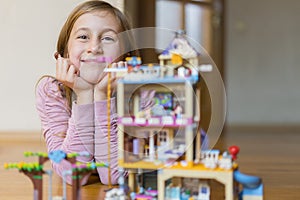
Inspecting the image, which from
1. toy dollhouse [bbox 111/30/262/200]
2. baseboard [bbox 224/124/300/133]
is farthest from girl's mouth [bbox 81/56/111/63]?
baseboard [bbox 224/124/300/133]

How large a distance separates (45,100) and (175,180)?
49cm

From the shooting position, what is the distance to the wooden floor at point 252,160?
1050mm

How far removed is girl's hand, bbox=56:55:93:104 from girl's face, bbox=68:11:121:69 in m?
0.03

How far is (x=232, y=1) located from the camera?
8.94 ft

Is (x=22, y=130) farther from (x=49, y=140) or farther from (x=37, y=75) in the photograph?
(x=49, y=140)

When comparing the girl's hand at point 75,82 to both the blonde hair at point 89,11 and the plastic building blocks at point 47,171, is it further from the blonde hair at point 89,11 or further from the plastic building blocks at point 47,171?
the plastic building blocks at point 47,171

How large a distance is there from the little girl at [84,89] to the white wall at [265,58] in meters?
1.68

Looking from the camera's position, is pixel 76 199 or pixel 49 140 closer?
pixel 76 199

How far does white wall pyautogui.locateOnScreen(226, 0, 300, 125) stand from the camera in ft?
8.88

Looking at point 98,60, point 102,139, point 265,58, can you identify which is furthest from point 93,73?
point 265,58

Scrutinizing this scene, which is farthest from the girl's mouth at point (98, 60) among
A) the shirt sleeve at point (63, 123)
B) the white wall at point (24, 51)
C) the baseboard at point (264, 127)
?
the baseboard at point (264, 127)

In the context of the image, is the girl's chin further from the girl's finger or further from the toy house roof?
the toy house roof

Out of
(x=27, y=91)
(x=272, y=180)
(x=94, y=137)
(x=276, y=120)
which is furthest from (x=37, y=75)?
(x=276, y=120)

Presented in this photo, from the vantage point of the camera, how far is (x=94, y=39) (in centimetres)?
109
